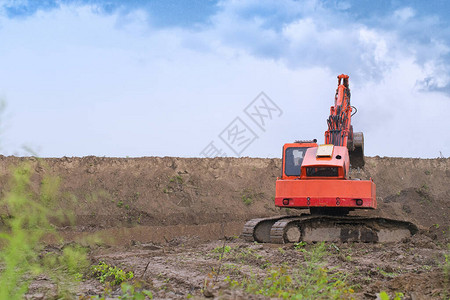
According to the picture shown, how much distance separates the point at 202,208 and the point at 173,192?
68.5 inches

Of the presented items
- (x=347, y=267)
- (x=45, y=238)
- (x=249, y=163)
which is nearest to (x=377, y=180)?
(x=249, y=163)

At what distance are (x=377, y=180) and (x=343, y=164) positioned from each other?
56.9 ft

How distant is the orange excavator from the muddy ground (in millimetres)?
619

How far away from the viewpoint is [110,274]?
810 cm

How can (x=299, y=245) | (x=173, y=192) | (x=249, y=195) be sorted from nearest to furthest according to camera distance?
(x=299, y=245) < (x=173, y=192) < (x=249, y=195)

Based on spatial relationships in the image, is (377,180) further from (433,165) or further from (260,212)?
(260,212)

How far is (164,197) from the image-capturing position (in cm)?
2253

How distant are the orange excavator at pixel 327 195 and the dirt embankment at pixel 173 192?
7.87m

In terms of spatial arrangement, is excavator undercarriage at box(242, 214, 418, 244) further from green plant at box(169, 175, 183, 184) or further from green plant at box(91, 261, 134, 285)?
green plant at box(169, 175, 183, 184)

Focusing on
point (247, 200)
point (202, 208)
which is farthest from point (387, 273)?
point (247, 200)

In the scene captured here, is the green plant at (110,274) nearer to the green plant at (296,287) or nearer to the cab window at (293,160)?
the green plant at (296,287)

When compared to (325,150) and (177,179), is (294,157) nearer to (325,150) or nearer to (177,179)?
(325,150)

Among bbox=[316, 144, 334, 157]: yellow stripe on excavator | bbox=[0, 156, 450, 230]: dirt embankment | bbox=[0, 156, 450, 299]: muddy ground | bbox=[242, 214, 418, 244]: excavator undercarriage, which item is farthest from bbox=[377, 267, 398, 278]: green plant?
bbox=[0, 156, 450, 230]: dirt embankment

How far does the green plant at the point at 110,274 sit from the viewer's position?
25.4ft
